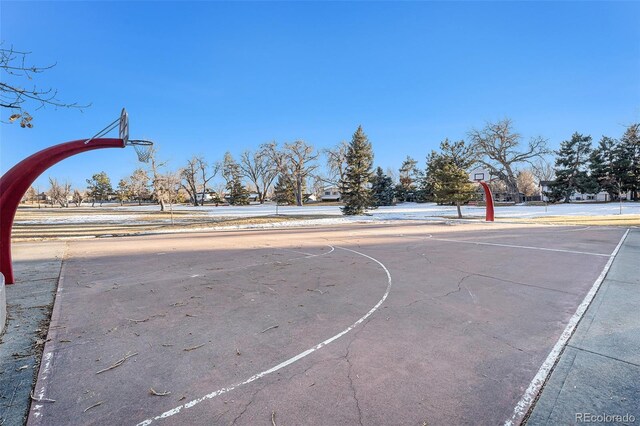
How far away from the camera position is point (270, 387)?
2.95m

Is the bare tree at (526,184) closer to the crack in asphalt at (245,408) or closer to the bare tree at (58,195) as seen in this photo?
the crack in asphalt at (245,408)

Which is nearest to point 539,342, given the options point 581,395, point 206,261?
point 581,395

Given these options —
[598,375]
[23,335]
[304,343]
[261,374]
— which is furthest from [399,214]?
[23,335]

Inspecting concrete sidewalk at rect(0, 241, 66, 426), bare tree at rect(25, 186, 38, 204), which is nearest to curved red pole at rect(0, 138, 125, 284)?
concrete sidewalk at rect(0, 241, 66, 426)

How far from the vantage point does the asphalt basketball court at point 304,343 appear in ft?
8.76

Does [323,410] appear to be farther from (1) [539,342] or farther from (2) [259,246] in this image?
(2) [259,246]

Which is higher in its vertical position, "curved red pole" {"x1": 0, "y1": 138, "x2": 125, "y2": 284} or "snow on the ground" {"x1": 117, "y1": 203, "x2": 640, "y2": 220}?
"curved red pole" {"x1": 0, "y1": 138, "x2": 125, "y2": 284}

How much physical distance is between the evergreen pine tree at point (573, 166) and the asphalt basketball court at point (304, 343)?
5214cm

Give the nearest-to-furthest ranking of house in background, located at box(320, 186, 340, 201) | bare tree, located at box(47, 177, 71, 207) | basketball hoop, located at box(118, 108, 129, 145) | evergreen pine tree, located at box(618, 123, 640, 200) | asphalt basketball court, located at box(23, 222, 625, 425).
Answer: asphalt basketball court, located at box(23, 222, 625, 425) → basketball hoop, located at box(118, 108, 129, 145) → evergreen pine tree, located at box(618, 123, 640, 200) → bare tree, located at box(47, 177, 71, 207) → house in background, located at box(320, 186, 340, 201)

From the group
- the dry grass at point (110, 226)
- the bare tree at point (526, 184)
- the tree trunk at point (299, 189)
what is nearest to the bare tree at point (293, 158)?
the tree trunk at point (299, 189)

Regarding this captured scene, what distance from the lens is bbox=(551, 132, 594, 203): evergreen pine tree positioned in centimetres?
4847

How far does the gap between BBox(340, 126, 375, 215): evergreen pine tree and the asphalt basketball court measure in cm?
2617

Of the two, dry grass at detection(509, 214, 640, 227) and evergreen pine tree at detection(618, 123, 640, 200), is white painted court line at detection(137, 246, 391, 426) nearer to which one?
dry grass at detection(509, 214, 640, 227)

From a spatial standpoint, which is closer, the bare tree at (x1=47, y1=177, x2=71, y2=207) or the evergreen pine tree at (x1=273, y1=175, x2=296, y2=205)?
the evergreen pine tree at (x1=273, y1=175, x2=296, y2=205)
